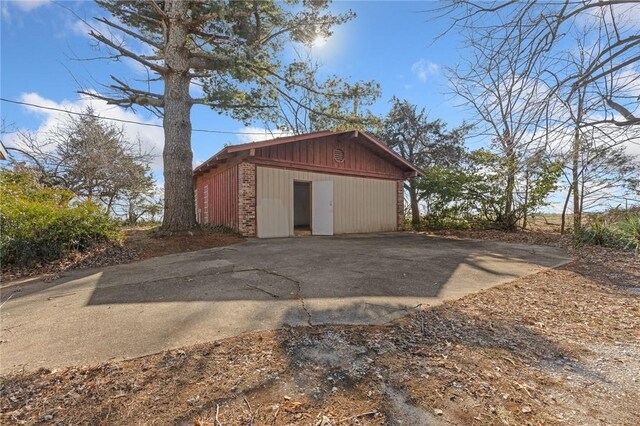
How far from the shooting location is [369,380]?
6.15ft

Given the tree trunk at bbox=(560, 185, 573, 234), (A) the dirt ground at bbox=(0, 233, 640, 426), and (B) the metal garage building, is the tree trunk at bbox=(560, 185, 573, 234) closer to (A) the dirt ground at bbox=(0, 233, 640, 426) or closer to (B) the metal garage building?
(B) the metal garage building

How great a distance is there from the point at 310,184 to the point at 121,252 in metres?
5.93

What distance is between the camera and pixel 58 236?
5629 millimetres

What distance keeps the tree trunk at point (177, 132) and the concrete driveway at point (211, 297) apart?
8.47ft

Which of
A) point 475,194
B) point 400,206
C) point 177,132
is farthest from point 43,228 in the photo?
point 475,194

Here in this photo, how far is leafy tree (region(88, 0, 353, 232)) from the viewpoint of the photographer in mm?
8320

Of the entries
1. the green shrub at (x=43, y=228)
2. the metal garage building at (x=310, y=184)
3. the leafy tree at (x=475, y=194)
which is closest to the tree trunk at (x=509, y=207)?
the leafy tree at (x=475, y=194)

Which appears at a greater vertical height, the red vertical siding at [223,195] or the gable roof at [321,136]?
the gable roof at [321,136]

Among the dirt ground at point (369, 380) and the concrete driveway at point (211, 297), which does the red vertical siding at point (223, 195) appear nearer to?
the concrete driveway at point (211, 297)

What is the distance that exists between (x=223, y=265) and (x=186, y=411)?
11.7ft

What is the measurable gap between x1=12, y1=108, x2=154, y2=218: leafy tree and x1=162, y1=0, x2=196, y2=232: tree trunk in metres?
7.17

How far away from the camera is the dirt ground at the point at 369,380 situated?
160 cm

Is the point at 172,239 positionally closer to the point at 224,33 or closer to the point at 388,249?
the point at 388,249

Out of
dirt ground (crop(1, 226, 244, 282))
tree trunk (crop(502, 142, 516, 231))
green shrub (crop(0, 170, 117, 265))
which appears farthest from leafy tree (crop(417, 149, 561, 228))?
green shrub (crop(0, 170, 117, 265))
